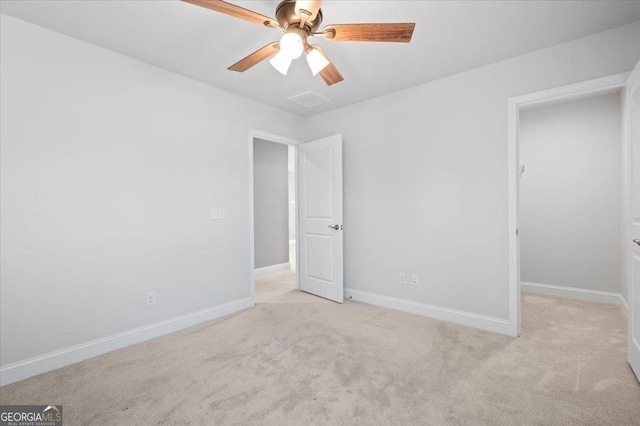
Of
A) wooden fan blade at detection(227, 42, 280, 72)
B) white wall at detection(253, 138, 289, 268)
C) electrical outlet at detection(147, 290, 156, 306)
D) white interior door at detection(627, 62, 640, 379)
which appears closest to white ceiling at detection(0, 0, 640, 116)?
wooden fan blade at detection(227, 42, 280, 72)

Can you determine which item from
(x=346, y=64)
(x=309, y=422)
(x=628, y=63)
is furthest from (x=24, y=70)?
(x=628, y=63)

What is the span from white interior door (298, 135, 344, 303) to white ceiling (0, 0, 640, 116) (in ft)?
3.72

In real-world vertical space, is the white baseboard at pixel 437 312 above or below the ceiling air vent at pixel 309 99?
below

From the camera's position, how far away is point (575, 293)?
3787mm

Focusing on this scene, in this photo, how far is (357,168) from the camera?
3818 mm

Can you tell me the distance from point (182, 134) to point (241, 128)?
74 cm

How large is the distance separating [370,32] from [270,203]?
166 inches

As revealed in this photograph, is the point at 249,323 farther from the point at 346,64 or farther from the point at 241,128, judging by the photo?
the point at 346,64

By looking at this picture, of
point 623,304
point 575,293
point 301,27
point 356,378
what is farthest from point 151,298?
point 623,304

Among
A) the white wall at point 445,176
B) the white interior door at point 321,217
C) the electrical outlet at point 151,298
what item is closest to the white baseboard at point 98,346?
the electrical outlet at point 151,298

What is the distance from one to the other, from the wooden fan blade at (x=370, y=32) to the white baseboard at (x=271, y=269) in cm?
428

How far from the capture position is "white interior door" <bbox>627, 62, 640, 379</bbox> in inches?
76.8

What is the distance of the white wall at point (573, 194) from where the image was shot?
3.58 m

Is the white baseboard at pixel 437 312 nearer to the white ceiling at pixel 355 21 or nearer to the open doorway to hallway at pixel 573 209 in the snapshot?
the open doorway to hallway at pixel 573 209
